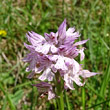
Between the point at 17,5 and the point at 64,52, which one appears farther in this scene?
the point at 17,5

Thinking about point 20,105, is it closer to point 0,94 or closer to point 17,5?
point 0,94

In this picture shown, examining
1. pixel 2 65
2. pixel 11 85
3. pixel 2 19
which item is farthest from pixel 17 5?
pixel 11 85

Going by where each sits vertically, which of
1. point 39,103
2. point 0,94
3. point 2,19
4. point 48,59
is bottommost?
point 39,103

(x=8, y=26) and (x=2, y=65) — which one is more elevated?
(x=8, y=26)

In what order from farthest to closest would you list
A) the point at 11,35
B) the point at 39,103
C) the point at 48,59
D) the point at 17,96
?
1. the point at 11,35
2. the point at 39,103
3. the point at 17,96
4. the point at 48,59

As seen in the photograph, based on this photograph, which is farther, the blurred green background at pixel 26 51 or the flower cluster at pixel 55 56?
the blurred green background at pixel 26 51

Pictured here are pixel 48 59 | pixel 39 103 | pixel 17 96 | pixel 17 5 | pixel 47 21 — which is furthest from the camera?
pixel 17 5

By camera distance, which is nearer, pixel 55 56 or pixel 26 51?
pixel 55 56

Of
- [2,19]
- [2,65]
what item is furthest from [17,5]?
[2,65]

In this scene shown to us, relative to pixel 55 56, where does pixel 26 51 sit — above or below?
above

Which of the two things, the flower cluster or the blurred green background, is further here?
the blurred green background
